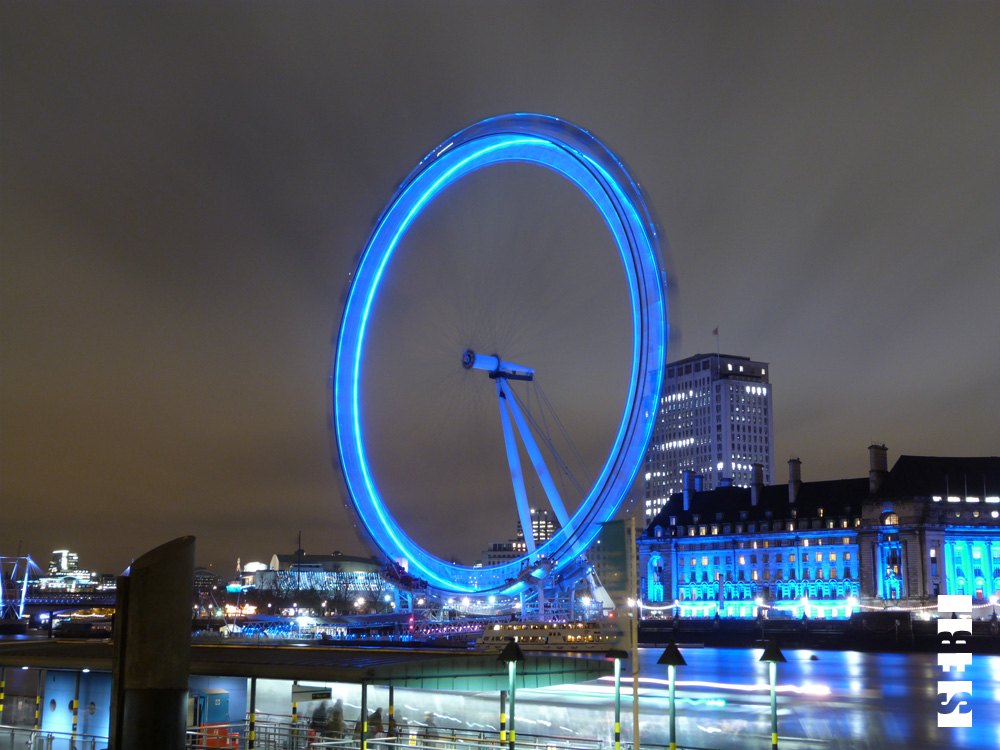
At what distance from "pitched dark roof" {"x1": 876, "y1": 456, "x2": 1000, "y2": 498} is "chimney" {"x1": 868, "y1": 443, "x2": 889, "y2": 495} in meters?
1.21

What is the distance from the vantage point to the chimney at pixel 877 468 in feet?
383

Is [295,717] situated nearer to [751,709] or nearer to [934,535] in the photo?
[751,709]

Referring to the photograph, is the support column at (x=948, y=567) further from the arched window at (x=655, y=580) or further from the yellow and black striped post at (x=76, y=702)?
the yellow and black striped post at (x=76, y=702)

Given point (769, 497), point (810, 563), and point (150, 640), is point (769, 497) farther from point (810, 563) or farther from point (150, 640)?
point (150, 640)

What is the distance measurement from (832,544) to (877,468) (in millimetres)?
9523

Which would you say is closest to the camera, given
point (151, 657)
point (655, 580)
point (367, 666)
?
point (151, 657)

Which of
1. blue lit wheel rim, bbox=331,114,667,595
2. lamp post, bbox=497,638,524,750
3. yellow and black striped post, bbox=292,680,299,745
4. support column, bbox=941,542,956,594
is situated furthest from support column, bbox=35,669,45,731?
support column, bbox=941,542,956,594

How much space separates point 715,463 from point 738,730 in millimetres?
156214

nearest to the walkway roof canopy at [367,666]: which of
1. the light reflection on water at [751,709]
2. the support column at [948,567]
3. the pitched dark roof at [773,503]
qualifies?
the light reflection on water at [751,709]

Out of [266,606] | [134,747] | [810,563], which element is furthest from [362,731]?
[266,606]

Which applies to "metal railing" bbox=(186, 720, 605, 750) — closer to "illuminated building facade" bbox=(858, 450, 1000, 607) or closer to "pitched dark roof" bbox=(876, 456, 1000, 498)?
"illuminated building facade" bbox=(858, 450, 1000, 607)

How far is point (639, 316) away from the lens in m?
48.7

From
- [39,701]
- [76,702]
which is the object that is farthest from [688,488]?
[76,702]

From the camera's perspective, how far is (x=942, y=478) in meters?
113
